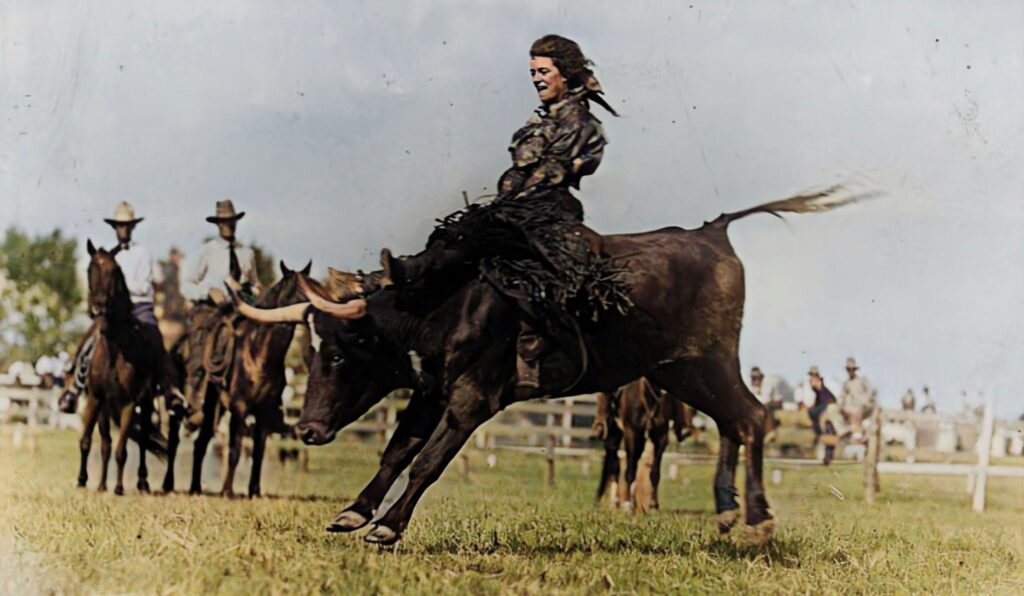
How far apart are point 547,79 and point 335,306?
1689 millimetres

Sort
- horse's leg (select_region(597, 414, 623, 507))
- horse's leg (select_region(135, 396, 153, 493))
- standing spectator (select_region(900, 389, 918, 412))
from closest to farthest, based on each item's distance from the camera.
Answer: horse's leg (select_region(135, 396, 153, 493)) < horse's leg (select_region(597, 414, 623, 507)) < standing spectator (select_region(900, 389, 918, 412))

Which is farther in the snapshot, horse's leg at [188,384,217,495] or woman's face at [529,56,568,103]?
horse's leg at [188,384,217,495]

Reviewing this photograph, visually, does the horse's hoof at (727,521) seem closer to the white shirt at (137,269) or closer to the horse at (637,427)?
the horse at (637,427)

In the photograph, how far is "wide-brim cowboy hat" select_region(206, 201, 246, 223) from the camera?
11.1 m

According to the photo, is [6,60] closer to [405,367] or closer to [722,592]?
[405,367]

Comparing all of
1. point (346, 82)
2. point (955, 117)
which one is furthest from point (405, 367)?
point (955, 117)

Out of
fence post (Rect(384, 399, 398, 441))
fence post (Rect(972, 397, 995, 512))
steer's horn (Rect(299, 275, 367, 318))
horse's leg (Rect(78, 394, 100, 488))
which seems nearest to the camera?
steer's horn (Rect(299, 275, 367, 318))

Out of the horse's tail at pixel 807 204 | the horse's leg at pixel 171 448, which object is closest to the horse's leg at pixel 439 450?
the horse's tail at pixel 807 204

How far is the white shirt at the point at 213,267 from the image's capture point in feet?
40.4

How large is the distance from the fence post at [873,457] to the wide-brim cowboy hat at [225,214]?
7.37 m

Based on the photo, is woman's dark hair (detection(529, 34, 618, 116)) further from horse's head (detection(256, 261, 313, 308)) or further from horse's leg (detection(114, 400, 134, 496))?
horse's leg (detection(114, 400, 134, 496))

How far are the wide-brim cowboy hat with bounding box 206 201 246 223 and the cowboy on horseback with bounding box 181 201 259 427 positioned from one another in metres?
0.17

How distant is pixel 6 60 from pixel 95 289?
2.81 meters

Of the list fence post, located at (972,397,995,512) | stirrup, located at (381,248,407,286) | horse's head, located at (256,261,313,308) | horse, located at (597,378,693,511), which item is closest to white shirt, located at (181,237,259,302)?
horse's head, located at (256,261,313,308)
